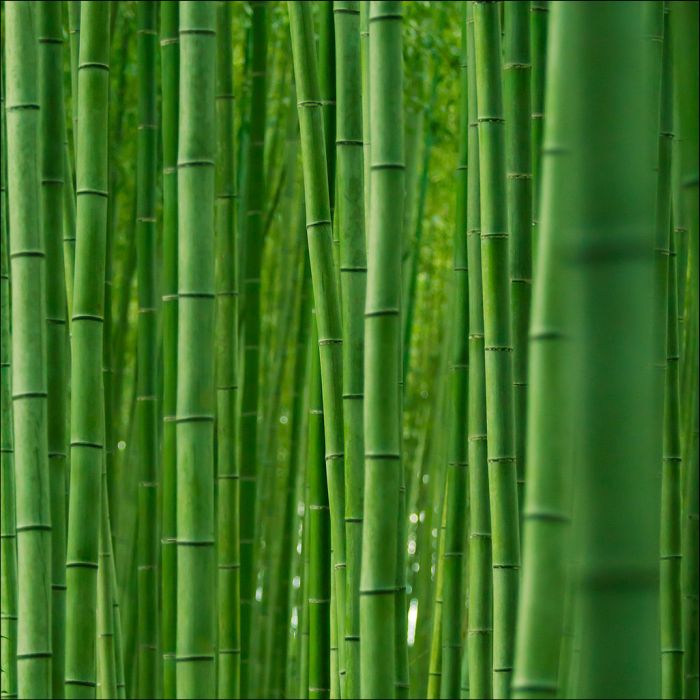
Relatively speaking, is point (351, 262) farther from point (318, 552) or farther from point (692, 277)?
point (692, 277)

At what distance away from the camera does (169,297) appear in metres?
1.68

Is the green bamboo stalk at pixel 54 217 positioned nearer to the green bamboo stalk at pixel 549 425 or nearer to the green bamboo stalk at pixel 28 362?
the green bamboo stalk at pixel 28 362

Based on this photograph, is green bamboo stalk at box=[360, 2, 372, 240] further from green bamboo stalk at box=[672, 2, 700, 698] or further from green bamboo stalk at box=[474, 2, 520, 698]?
green bamboo stalk at box=[672, 2, 700, 698]

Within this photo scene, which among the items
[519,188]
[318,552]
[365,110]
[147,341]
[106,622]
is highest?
[365,110]

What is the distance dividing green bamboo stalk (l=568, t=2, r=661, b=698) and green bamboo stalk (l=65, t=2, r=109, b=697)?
25.6 inches

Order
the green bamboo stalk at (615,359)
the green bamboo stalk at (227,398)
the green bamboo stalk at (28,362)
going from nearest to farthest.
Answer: the green bamboo stalk at (615,359)
the green bamboo stalk at (28,362)
the green bamboo stalk at (227,398)

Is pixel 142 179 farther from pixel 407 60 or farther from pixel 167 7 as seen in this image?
pixel 407 60

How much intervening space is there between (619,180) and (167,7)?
3.50 ft

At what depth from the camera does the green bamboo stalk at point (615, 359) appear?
0.67m

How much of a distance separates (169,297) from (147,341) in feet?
1.74

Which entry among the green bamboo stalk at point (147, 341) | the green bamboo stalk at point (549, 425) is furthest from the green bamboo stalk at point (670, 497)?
the green bamboo stalk at point (147, 341)

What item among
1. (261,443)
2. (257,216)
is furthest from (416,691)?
(257,216)

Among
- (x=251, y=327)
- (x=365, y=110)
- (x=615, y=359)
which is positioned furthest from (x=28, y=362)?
(x=251, y=327)

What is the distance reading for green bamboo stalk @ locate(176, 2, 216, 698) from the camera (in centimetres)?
105
